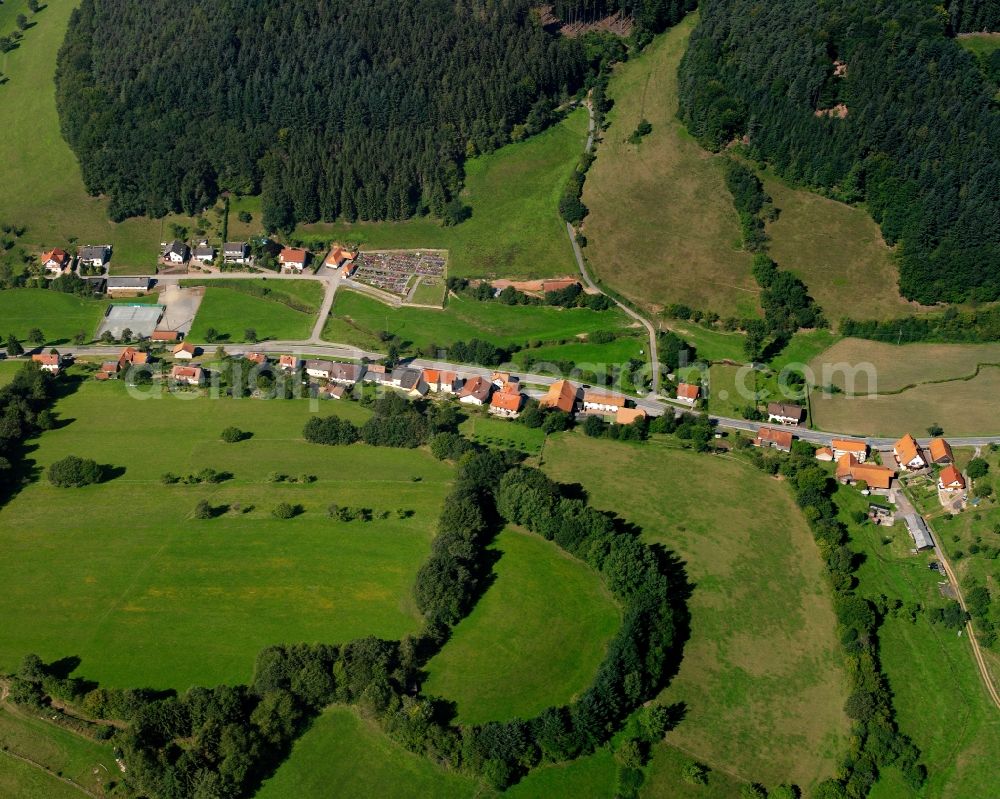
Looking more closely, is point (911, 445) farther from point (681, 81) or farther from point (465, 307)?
point (681, 81)

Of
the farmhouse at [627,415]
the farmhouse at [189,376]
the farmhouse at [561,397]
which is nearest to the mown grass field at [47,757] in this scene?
the farmhouse at [189,376]

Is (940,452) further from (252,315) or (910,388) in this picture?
(252,315)

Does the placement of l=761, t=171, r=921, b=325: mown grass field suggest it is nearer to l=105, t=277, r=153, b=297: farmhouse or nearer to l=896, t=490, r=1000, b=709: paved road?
l=896, t=490, r=1000, b=709: paved road

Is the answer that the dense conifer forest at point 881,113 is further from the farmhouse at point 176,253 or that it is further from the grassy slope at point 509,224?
the farmhouse at point 176,253

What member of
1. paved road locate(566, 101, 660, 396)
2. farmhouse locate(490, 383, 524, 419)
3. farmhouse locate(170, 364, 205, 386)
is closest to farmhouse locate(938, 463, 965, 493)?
paved road locate(566, 101, 660, 396)

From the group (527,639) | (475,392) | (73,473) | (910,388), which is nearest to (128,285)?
(73,473)

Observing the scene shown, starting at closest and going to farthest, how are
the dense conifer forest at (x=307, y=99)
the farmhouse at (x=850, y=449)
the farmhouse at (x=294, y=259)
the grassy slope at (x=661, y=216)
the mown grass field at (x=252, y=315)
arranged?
1. the farmhouse at (x=850, y=449)
2. the mown grass field at (x=252, y=315)
3. the grassy slope at (x=661, y=216)
4. the farmhouse at (x=294, y=259)
5. the dense conifer forest at (x=307, y=99)

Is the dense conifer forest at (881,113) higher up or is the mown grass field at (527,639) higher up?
the dense conifer forest at (881,113)
